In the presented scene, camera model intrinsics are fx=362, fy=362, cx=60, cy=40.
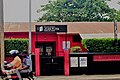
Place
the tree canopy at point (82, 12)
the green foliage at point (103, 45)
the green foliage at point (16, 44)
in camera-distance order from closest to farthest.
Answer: the green foliage at point (103, 45)
the green foliage at point (16, 44)
the tree canopy at point (82, 12)

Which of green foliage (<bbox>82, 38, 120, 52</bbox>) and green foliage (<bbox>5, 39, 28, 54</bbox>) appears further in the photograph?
green foliage (<bbox>5, 39, 28, 54</bbox>)

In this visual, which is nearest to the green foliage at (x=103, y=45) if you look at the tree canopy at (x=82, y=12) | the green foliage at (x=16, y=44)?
the green foliage at (x=16, y=44)

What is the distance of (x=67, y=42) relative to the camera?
35.5 metres

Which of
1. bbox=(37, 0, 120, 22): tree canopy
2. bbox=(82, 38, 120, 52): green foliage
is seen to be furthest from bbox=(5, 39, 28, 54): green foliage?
bbox=(37, 0, 120, 22): tree canopy

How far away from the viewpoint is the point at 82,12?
5122 cm

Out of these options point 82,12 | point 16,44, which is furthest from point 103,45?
point 82,12

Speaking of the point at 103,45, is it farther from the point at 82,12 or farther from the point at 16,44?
the point at 82,12

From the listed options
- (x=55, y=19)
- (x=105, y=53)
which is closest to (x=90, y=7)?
(x=55, y=19)

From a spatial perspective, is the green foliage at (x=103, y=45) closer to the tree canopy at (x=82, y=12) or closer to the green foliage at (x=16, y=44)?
the green foliage at (x=16, y=44)

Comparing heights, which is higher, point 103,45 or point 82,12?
point 82,12

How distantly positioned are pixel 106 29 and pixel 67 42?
5141 millimetres

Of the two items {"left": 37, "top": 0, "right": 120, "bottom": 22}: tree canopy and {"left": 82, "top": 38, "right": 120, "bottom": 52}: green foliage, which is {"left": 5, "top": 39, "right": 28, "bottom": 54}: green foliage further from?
{"left": 37, "top": 0, "right": 120, "bottom": 22}: tree canopy

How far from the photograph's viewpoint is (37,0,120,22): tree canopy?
5073cm

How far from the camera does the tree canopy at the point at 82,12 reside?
5073 cm
